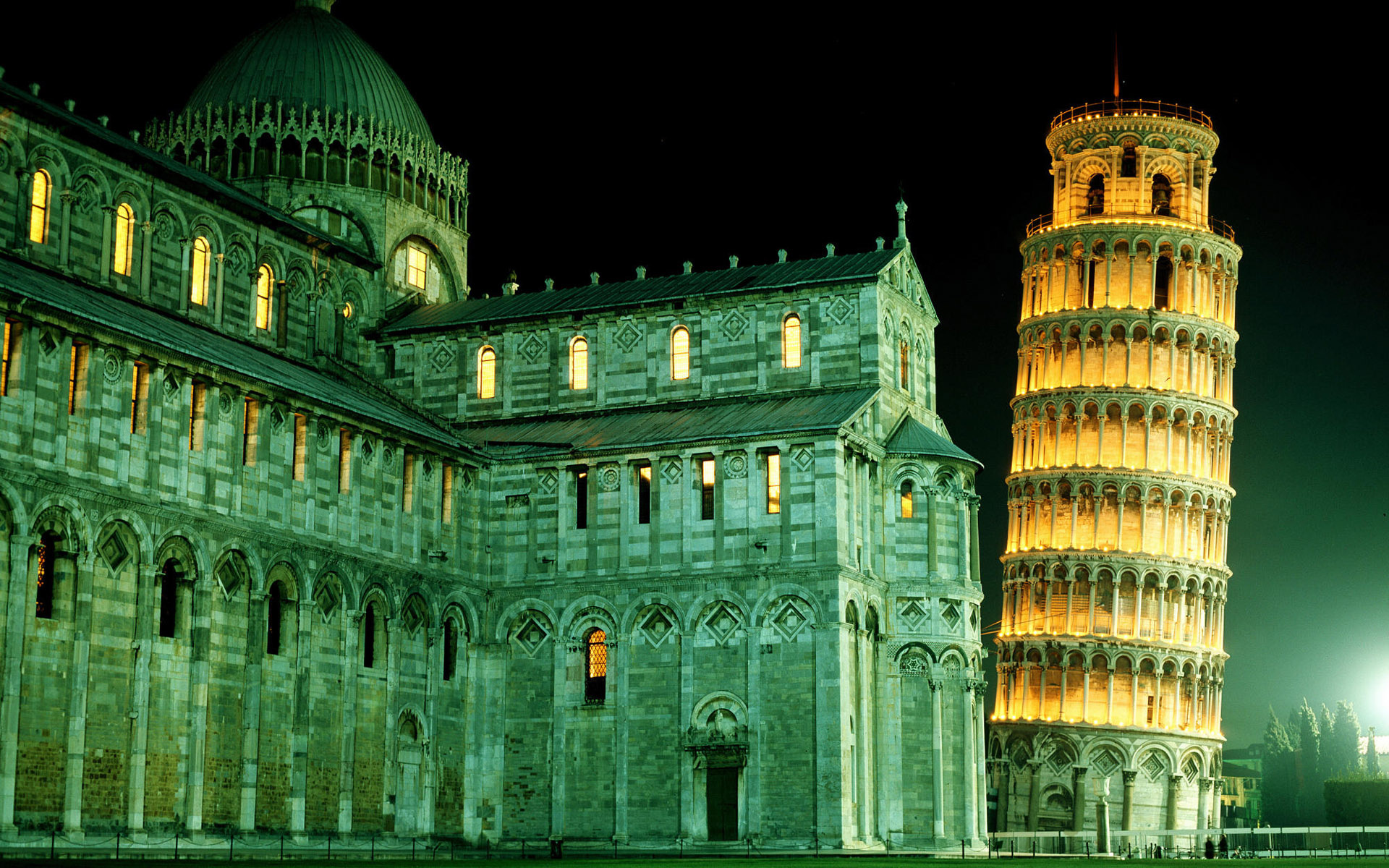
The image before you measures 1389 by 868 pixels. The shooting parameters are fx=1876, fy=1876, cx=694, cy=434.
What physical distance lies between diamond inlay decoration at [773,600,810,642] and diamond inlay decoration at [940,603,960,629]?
736cm

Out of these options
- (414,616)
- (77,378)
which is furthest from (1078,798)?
(77,378)

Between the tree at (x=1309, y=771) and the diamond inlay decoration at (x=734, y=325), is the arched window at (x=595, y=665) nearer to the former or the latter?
the diamond inlay decoration at (x=734, y=325)

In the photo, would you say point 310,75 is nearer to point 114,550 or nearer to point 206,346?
point 206,346

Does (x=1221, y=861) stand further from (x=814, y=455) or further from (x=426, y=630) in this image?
(x=426, y=630)

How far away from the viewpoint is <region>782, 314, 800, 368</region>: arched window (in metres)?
72.2

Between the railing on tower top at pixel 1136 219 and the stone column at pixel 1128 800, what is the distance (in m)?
31.0

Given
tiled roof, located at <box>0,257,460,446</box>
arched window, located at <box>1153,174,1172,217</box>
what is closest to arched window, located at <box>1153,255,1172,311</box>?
arched window, located at <box>1153,174,1172,217</box>

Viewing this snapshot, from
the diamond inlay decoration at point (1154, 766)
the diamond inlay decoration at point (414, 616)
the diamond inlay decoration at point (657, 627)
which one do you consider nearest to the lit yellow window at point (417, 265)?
the diamond inlay decoration at point (414, 616)

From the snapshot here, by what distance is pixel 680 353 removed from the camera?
7406cm

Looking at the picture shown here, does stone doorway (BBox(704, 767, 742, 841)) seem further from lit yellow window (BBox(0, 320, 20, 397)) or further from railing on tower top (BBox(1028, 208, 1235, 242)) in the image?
railing on tower top (BBox(1028, 208, 1235, 242))

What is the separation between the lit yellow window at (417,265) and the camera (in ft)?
269

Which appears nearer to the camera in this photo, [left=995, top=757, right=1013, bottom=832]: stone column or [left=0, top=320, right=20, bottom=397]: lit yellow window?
[left=0, top=320, right=20, bottom=397]: lit yellow window

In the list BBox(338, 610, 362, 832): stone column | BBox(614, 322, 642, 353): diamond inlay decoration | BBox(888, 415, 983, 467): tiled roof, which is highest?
BBox(614, 322, 642, 353): diamond inlay decoration

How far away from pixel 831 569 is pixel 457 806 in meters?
16.2
